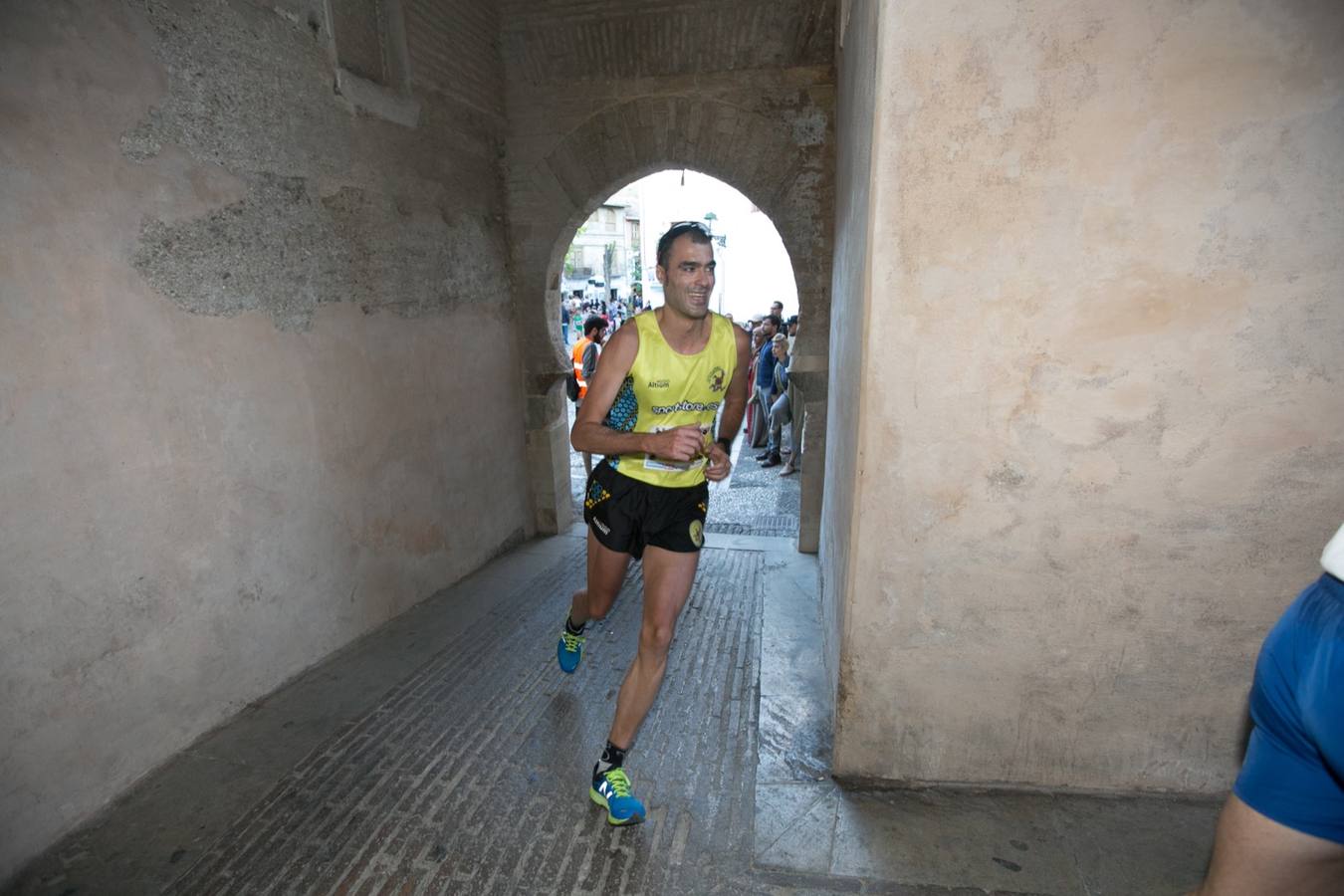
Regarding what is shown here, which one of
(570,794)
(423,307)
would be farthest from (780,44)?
(570,794)

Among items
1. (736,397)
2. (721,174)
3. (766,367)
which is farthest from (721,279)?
(736,397)

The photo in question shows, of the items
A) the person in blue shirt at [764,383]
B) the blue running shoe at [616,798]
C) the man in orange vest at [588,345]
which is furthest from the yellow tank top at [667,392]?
the person in blue shirt at [764,383]

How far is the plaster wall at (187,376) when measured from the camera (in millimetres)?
2176

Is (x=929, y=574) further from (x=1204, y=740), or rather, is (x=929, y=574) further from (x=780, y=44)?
(x=780, y=44)

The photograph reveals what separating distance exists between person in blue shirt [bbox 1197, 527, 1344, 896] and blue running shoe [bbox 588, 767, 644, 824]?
1566 mm

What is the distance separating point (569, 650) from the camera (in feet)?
10.5

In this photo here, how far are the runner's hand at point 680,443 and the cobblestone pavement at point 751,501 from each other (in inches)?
135

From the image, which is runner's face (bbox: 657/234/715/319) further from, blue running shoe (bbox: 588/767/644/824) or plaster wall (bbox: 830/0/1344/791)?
blue running shoe (bbox: 588/767/644/824)

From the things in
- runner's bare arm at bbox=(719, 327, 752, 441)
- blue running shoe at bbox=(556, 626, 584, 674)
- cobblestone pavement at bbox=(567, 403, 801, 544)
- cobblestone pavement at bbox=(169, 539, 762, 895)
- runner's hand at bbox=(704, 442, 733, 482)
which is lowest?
cobblestone pavement at bbox=(567, 403, 801, 544)

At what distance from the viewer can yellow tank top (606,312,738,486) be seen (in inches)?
96.3

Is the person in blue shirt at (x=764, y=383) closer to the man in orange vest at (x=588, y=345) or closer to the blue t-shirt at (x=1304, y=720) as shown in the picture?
the man in orange vest at (x=588, y=345)

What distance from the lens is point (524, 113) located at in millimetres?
4980

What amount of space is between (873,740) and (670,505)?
1.10 metres

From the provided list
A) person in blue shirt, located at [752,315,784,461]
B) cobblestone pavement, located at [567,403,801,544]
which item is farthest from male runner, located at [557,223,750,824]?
person in blue shirt, located at [752,315,784,461]
